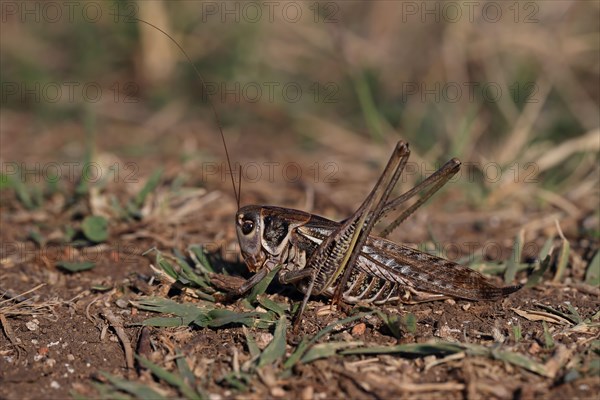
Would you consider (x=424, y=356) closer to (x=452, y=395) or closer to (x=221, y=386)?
(x=452, y=395)

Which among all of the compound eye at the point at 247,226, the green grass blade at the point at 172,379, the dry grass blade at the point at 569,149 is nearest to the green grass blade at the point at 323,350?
the green grass blade at the point at 172,379

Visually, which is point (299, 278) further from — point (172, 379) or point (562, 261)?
point (562, 261)

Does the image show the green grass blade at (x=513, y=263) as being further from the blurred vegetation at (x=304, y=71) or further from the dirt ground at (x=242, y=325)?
the blurred vegetation at (x=304, y=71)

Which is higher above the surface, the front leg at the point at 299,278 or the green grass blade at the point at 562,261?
the green grass blade at the point at 562,261

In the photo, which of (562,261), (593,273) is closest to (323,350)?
(562,261)

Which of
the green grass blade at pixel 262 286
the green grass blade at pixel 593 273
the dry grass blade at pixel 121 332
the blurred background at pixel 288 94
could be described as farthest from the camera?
Result: the blurred background at pixel 288 94

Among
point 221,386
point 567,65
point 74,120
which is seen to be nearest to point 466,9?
point 567,65

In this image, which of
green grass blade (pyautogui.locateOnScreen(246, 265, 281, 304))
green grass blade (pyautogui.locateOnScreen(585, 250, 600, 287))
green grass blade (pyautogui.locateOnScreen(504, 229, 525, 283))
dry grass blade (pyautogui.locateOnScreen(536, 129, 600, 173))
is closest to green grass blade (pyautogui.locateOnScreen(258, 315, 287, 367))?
green grass blade (pyautogui.locateOnScreen(246, 265, 281, 304))
